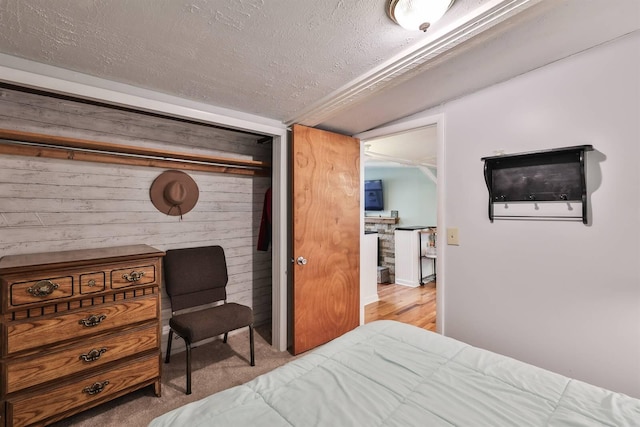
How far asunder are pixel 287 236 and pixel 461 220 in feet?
4.85

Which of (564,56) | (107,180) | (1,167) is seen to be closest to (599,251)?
(564,56)

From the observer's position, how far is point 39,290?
5.12ft

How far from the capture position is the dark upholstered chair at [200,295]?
211 centimetres

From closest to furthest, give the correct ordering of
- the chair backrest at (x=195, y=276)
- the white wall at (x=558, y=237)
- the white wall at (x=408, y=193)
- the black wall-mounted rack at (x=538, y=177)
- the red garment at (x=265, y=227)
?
the white wall at (x=558, y=237)
the black wall-mounted rack at (x=538, y=177)
the chair backrest at (x=195, y=276)
the red garment at (x=265, y=227)
the white wall at (x=408, y=193)

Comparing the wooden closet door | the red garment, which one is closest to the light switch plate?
the wooden closet door

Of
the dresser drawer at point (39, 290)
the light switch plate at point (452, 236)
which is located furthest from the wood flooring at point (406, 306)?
the dresser drawer at point (39, 290)

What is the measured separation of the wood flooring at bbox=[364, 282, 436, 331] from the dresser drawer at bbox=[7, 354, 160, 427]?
232 cm

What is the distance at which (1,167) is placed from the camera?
1.83 metres

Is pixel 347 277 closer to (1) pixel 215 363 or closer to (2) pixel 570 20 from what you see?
(1) pixel 215 363

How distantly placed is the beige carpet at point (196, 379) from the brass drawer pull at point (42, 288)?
0.85 meters

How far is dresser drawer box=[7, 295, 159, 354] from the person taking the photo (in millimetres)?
1520

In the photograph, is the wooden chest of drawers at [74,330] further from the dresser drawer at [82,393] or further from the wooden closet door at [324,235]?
the wooden closet door at [324,235]

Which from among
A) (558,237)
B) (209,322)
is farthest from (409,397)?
(209,322)

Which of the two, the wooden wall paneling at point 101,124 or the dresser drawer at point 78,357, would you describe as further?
the wooden wall paneling at point 101,124
